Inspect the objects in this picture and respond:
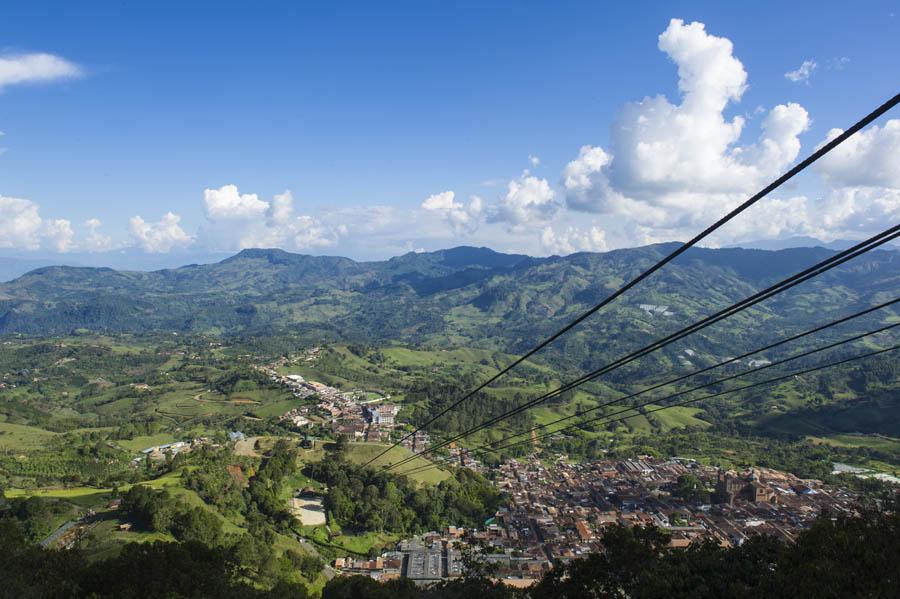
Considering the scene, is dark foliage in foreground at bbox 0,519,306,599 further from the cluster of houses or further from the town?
the cluster of houses

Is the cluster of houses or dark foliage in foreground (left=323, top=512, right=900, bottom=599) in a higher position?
dark foliage in foreground (left=323, top=512, right=900, bottom=599)

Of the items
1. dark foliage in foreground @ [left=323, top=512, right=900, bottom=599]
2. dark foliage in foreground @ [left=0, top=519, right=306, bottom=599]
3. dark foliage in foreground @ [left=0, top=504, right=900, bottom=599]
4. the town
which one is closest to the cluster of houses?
the town

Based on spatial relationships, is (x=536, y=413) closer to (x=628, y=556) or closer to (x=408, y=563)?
(x=408, y=563)

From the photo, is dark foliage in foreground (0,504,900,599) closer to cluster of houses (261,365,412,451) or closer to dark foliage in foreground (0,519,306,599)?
dark foliage in foreground (0,519,306,599)

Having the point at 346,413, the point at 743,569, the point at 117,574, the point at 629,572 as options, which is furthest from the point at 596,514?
the point at 346,413

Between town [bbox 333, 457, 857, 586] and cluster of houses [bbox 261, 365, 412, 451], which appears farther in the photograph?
cluster of houses [bbox 261, 365, 412, 451]

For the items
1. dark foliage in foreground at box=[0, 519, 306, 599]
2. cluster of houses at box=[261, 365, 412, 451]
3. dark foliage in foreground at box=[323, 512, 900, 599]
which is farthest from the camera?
cluster of houses at box=[261, 365, 412, 451]

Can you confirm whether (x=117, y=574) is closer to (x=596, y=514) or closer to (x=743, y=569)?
(x=743, y=569)

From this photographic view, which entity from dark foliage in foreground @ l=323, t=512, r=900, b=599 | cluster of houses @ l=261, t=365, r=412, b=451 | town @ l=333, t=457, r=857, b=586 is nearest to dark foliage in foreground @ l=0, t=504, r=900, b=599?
dark foliage in foreground @ l=323, t=512, r=900, b=599

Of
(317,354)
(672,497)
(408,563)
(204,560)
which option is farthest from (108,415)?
(672,497)

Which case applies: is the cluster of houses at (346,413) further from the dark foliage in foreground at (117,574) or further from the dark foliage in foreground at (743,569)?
the dark foliage in foreground at (743,569)

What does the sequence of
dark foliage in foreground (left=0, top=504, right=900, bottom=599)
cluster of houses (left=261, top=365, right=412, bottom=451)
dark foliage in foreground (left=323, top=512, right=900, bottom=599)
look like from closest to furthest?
dark foliage in foreground (left=323, top=512, right=900, bottom=599) → dark foliage in foreground (left=0, top=504, right=900, bottom=599) → cluster of houses (left=261, top=365, right=412, bottom=451)
